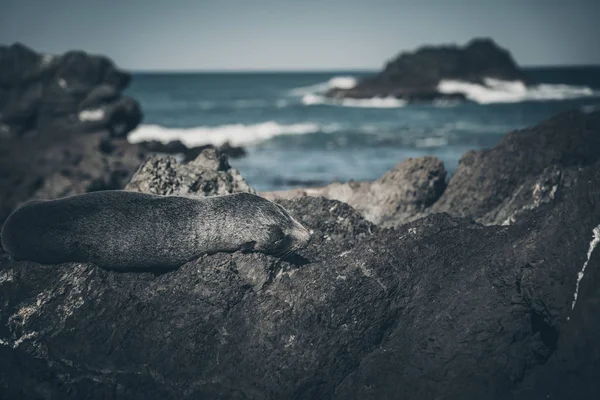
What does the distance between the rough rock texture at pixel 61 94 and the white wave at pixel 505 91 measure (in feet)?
138

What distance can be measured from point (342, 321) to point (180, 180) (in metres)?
3.22

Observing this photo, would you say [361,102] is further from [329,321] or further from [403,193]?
[329,321]

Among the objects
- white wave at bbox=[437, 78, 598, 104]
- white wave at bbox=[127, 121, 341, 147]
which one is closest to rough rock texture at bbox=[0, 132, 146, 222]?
white wave at bbox=[127, 121, 341, 147]

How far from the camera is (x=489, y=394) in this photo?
4.64 metres

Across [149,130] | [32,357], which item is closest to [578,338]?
[32,357]

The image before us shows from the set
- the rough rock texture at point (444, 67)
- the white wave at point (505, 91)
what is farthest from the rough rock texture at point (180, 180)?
the rough rock texture at point (444, 67)

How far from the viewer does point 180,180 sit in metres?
7.48

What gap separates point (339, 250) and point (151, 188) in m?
2.55

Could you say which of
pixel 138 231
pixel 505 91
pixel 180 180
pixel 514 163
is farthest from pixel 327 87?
pixel 138 231

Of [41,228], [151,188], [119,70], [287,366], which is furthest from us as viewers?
[119,70]

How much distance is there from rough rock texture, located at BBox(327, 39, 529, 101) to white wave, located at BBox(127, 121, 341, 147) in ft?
117

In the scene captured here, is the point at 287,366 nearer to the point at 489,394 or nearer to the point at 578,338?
the point at 489,394

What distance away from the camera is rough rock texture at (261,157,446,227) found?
346 inches

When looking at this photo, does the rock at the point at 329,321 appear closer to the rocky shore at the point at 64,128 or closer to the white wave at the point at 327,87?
the rocky shore at the point at 64,128
